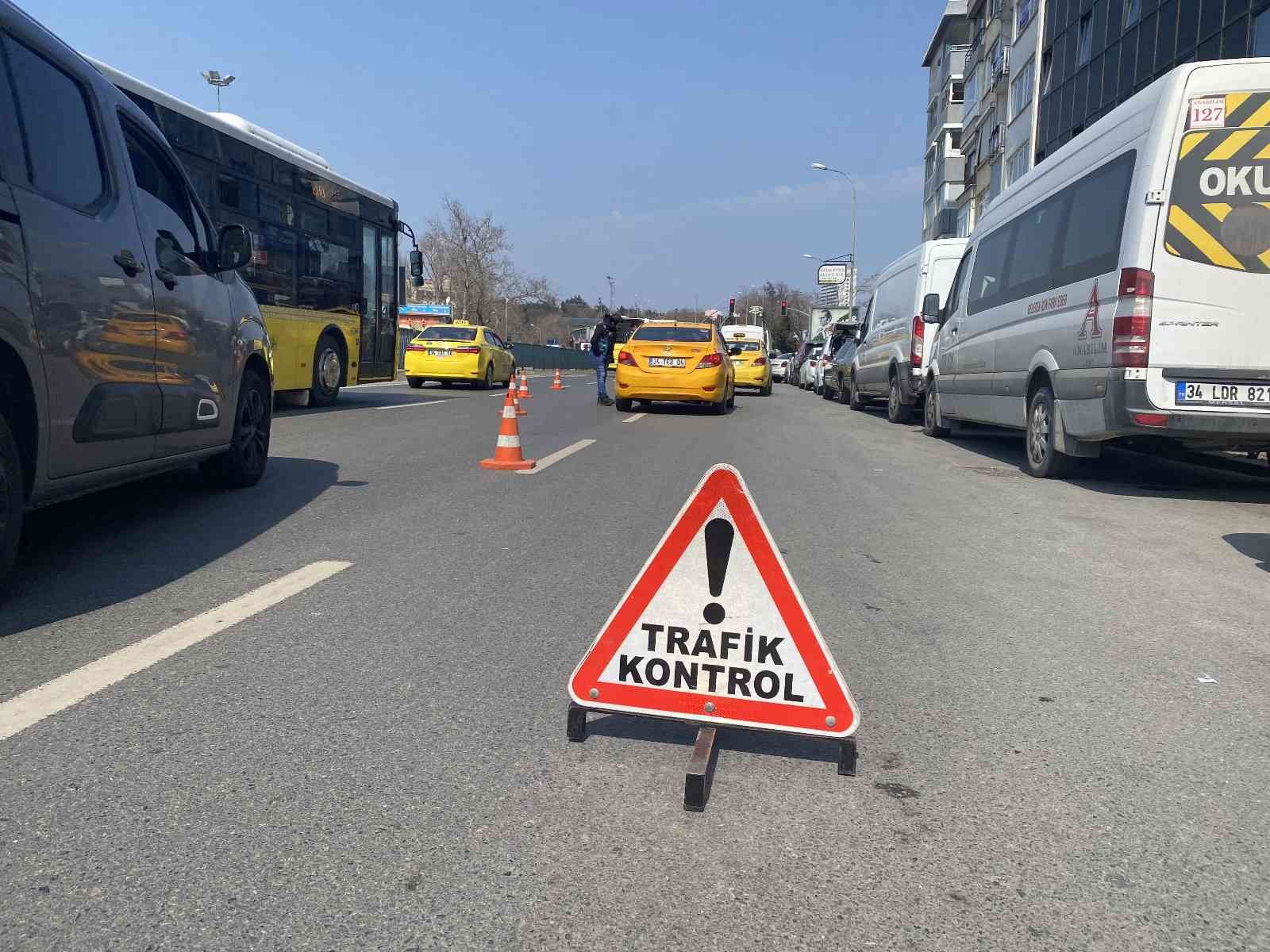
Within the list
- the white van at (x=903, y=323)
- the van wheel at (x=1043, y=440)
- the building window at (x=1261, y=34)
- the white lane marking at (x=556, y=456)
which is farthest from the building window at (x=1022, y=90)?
the white lane marking at (x=556, y=456)

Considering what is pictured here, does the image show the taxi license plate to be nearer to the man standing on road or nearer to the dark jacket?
the man standing on road

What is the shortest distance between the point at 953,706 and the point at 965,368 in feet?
30.4

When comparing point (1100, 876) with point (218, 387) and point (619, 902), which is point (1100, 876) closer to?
point (619, 902)

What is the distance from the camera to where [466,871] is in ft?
7.48

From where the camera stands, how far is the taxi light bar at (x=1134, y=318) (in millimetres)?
7676

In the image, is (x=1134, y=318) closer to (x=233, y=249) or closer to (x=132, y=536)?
(x=233, y=249)

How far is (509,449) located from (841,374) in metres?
16.2

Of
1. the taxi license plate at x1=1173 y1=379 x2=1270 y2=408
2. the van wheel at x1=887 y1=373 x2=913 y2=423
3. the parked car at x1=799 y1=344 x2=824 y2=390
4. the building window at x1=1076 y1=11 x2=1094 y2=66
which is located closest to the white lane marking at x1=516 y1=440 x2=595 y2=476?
the taxi license plate at x1=1173 y1=379 x2=1270 y2=408

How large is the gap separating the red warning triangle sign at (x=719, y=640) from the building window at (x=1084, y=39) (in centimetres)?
2891

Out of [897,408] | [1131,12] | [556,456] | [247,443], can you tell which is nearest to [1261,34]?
[1131,12]

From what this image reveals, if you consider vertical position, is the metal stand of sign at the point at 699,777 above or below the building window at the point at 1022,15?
below

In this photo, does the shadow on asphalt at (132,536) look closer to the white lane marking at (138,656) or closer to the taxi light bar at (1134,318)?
the white lane marking at (138,656)

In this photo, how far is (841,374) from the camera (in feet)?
79.0

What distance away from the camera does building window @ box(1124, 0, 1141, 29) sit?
2342cm
